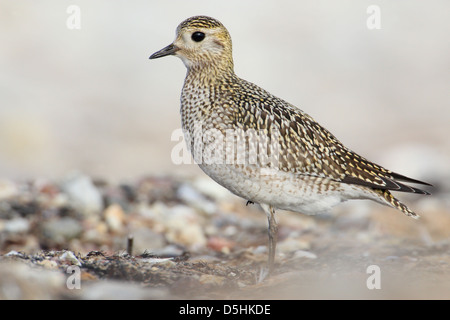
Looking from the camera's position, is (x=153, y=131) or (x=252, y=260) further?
(x=153, y=131)

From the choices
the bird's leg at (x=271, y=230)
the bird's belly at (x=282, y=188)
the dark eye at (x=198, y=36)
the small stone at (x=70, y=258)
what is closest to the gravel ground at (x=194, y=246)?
the small stone at (x=70, y=258)

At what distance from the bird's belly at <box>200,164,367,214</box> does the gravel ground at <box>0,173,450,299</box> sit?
0.62 metres

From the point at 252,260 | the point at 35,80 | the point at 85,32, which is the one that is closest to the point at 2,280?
the point at 252,260

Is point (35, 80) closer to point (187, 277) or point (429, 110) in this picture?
point (429, 110)

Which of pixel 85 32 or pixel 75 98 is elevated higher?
pixel 85 32

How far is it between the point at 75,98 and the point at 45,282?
887 centimetres

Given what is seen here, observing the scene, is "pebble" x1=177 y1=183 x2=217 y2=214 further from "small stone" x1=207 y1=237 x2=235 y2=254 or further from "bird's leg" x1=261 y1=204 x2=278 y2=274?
"bird's leg" x1=261 y1=204 x2=278 y2=274

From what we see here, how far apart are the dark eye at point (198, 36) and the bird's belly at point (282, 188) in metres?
1.31

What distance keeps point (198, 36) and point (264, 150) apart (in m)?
1.38

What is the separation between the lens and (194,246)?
25.7ft

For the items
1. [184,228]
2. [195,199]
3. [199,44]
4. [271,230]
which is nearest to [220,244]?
[184,228]

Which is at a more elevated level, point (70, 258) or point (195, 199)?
point (195, 199)

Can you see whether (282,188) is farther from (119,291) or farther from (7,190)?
(7,190)

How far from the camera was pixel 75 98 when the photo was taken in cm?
1359
